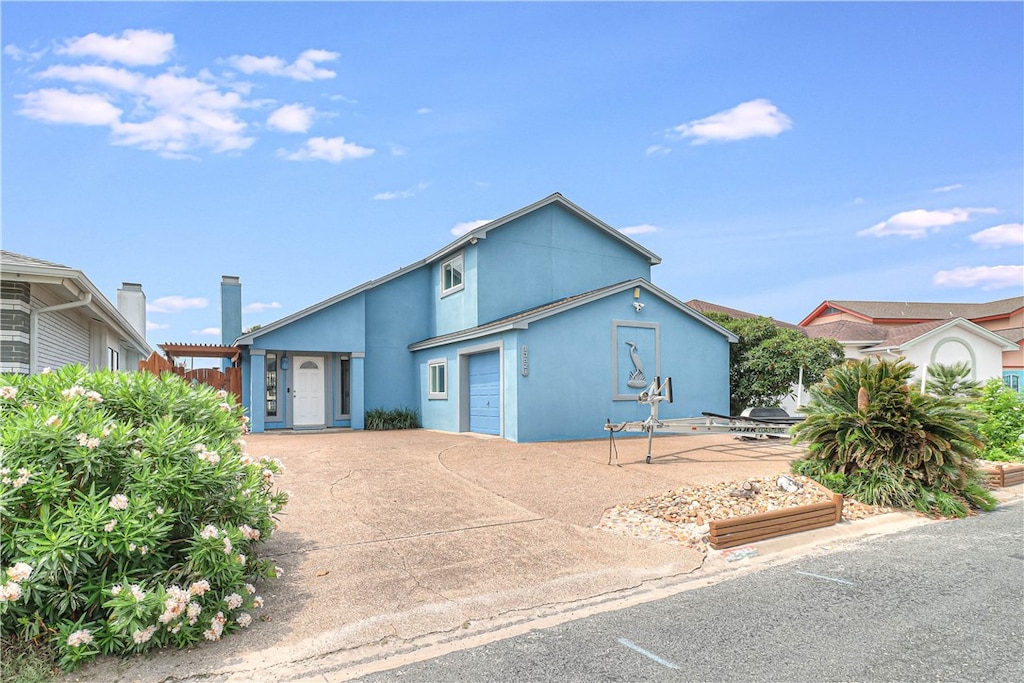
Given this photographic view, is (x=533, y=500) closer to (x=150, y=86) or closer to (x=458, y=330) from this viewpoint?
(x=150, y=86)

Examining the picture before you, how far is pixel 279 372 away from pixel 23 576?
1656cm

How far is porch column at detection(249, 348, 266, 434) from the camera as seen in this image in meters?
18.4

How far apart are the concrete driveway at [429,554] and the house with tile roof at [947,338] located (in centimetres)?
2093

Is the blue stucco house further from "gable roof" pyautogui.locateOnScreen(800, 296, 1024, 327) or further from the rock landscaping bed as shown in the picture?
"gable roof" pyautogui.locateOnScreen(800, 296, 1024, 327)

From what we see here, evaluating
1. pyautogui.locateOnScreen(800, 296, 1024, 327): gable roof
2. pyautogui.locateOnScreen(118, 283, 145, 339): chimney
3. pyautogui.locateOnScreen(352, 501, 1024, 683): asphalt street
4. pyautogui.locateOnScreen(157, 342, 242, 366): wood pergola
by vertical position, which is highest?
pyautogui.locateOnScreen(800, 296, 1024, 327): gable roof

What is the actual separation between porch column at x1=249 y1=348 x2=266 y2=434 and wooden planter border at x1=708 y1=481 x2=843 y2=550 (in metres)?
15.2

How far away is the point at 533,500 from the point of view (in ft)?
27.2

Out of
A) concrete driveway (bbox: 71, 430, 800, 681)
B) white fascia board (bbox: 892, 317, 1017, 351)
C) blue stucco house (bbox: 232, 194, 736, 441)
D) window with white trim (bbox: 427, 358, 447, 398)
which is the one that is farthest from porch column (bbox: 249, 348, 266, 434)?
white fascia board (bbox: 892, 317, 1017, 351)

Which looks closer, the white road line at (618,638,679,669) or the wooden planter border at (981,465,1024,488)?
the white road line at (618,638,679,669)

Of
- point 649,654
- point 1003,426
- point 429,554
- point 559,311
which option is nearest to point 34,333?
point 429,554

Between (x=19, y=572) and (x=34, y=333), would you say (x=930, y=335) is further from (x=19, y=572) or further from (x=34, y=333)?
(x=19, y=572)

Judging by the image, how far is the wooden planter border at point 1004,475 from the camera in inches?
453

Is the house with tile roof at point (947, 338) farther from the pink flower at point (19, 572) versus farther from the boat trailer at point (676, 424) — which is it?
the pink flower at point (19, 572)

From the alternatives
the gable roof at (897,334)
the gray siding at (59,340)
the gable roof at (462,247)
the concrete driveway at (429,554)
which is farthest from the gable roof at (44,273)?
the gable roof at (897,334)
